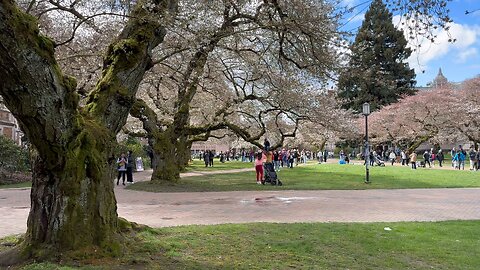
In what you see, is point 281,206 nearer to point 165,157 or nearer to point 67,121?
point 67,121

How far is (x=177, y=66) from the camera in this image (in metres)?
17.0

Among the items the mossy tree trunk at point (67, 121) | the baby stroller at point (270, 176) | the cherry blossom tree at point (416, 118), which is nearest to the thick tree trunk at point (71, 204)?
the mossy tree trunk at point (67, 121)

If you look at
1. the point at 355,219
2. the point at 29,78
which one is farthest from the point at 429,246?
the point at 29,78

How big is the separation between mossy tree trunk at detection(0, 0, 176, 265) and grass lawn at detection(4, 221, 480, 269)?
0.53 metres

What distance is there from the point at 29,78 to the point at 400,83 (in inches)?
2480

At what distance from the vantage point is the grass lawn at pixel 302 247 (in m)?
6.07

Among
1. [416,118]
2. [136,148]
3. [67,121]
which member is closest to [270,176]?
[67,121]

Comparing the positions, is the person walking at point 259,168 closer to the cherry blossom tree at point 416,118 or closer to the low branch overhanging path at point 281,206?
the low branch overhanging path at point 281,206

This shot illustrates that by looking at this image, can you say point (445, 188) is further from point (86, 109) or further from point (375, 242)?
point (86, 109)

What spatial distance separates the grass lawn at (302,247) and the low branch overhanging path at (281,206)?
1.57m

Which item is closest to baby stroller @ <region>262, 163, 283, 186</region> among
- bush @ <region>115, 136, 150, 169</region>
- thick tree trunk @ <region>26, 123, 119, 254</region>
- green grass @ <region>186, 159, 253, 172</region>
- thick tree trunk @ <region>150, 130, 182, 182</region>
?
thick tree trunk @ <region>150, 130, 182, 182</region>

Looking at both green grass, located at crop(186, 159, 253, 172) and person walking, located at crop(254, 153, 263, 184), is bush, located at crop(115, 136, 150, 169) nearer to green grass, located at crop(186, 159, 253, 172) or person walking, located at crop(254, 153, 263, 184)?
green grass, located at crop(186, 159, 253, 172)

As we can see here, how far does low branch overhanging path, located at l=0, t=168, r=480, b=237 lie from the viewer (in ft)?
34.9

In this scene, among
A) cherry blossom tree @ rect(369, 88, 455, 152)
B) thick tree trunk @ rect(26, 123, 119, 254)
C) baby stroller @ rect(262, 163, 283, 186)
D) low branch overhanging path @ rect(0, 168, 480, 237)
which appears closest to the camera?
thick tree trunk @ rect(26, 123, 119, 254)
